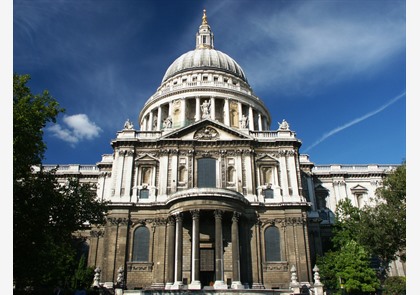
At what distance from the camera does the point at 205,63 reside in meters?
61.5

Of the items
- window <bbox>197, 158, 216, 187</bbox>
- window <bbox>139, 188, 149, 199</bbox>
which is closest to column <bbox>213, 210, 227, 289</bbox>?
→ window <bbox>197, 158, 216, 187</bbox>

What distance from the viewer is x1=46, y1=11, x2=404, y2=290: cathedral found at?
111 feet

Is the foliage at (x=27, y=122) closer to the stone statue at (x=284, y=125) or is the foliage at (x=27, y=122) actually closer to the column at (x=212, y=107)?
the stone statue at (x=284, y=125)

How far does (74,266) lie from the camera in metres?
35.3

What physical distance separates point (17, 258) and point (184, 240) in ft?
56.4

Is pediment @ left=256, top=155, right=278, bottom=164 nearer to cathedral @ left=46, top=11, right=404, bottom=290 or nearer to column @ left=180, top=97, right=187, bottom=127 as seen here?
cathedral @ left=46, top=11, right=404, bottom=290

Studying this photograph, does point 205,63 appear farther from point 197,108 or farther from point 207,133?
point 207,133

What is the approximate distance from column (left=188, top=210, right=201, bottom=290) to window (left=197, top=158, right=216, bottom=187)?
553cm

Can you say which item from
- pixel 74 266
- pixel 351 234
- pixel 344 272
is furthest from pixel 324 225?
pixel 74 266

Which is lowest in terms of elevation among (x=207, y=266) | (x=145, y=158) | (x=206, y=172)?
(x=207, y=266)

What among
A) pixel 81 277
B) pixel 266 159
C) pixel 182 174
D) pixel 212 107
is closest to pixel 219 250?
pixel 182 174

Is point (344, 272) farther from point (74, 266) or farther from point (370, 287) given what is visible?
point (74, 266)

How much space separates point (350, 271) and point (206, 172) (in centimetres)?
1637

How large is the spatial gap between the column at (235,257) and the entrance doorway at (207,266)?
2.68 metres
